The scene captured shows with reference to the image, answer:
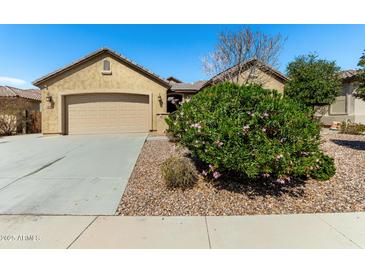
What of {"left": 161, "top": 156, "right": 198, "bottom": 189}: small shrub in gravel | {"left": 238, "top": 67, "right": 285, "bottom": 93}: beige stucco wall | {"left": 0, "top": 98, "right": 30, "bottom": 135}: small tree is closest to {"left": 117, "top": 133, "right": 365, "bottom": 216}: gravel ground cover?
{"left": 161, "top": 156, "right": 198, "bottom": 189}: small shrub in gravel

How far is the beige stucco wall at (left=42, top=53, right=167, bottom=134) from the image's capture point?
43.3 ft

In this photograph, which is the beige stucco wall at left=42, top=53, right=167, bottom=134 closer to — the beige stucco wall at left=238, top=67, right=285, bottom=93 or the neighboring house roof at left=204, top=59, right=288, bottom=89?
the neighboring house roof at left=204, top=59, right=288, bottom=89

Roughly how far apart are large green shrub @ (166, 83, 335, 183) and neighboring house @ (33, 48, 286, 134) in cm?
944

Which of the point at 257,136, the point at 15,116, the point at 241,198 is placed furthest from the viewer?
the point at 15,116

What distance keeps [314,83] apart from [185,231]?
1224 cm

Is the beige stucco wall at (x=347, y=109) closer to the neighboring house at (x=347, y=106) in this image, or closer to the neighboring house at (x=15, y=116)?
the neighboring house at (x=347, y=106)

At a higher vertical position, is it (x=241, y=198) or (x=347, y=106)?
(x=347, y=106)

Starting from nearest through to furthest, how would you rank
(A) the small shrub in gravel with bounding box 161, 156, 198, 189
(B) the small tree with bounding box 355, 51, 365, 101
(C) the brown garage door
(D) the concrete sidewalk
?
(D) the concrete sidewalk < (A) the small shrub in gravel with bounding box 161, 156, 198, 189 < (B) the small tree with bounding box 355, 51, 365, 101 < (C) the brown garage door

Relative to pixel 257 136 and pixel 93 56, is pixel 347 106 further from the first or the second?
pixel 93 56

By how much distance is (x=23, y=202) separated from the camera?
4090 millimetres

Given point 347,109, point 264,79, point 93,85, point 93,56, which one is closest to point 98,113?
point 93,85

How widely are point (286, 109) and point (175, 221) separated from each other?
2.99 m

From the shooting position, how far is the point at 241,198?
4.19m

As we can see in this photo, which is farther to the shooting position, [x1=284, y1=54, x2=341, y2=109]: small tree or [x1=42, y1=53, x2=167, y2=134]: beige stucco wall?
[x1=42, y1=53, x2=167, y2=134]: beige stucco wall
